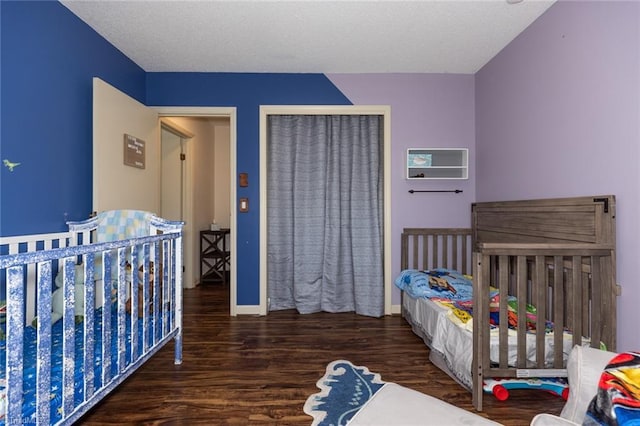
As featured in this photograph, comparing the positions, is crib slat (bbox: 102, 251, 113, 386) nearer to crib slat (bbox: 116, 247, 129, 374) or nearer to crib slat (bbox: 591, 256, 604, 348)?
crib slat (bbox: 116, 247, 129, 374)

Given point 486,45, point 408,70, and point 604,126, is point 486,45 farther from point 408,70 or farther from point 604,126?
point 604,126

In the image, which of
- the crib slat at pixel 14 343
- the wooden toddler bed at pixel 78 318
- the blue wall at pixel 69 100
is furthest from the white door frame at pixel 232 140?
the crib slat at pixel 14 343

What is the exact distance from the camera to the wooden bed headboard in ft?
5.30

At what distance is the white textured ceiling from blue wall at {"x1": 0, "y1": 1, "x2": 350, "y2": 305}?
0.45ft

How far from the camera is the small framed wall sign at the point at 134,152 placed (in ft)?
8.25

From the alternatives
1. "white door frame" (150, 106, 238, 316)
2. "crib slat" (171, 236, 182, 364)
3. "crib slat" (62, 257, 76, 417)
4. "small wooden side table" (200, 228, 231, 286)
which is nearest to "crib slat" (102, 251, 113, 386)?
"crib slat" (62, 257, 76, 417)

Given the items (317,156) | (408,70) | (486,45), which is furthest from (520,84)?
(317,156)

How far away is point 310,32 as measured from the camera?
7.59 ft

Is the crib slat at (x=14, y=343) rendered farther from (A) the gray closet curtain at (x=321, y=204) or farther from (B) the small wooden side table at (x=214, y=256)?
(B) the small wooden side table at (x=214, y=256)

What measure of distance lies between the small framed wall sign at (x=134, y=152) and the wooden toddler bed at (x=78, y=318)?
25.6 inches

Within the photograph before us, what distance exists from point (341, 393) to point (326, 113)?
233cm

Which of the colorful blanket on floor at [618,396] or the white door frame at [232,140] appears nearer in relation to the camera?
the colorful blanket on floor at [618,396]

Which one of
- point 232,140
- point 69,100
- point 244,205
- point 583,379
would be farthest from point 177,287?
point 583,379

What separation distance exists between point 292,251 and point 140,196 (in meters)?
1.47
